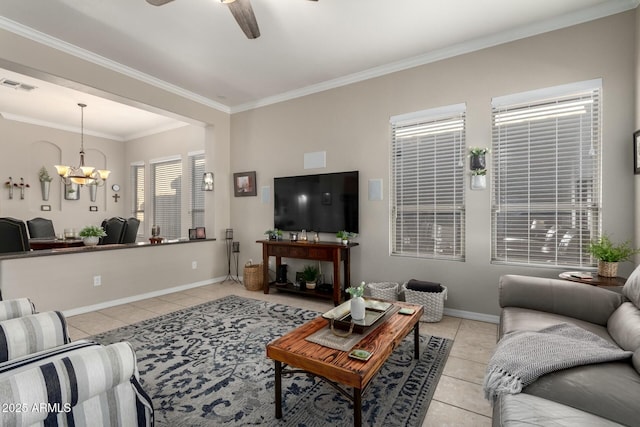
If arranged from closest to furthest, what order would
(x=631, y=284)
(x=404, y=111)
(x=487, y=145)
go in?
(x=631, y=284) → (x=487, y=145) → (x=404, y=111)

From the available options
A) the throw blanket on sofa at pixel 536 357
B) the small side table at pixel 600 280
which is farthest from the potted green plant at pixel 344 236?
the throw blanket on sofa at pixel 536 357

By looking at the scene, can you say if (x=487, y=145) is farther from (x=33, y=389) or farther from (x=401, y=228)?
(x=33, y=389)

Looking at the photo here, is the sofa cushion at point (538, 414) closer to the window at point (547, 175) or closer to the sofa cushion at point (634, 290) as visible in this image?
the sofa cushion at point (634, 290)

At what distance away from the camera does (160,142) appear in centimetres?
666

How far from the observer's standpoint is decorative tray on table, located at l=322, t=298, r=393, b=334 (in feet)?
6.32

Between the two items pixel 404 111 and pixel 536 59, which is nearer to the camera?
pixel 536 59

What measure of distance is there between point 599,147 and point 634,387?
236 cm

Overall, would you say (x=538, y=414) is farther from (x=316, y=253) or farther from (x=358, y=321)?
(x=316, y=253)

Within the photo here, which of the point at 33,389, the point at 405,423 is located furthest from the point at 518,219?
the point at 33,389

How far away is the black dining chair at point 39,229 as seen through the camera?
490 cm

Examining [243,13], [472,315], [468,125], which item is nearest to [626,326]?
[472,315]

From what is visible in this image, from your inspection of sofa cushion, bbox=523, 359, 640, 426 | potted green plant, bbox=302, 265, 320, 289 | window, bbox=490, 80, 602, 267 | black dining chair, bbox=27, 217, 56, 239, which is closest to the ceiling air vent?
black dining chair, bbox=27, 217, 56, 239

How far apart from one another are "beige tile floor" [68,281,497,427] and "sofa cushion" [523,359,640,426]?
548mm

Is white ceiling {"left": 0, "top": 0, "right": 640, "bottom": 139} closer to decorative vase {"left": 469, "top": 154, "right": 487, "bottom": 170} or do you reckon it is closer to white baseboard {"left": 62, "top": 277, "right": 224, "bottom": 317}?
decorative vase {"left": 469, "top": 154, "right": 487, "bottom": 170}
